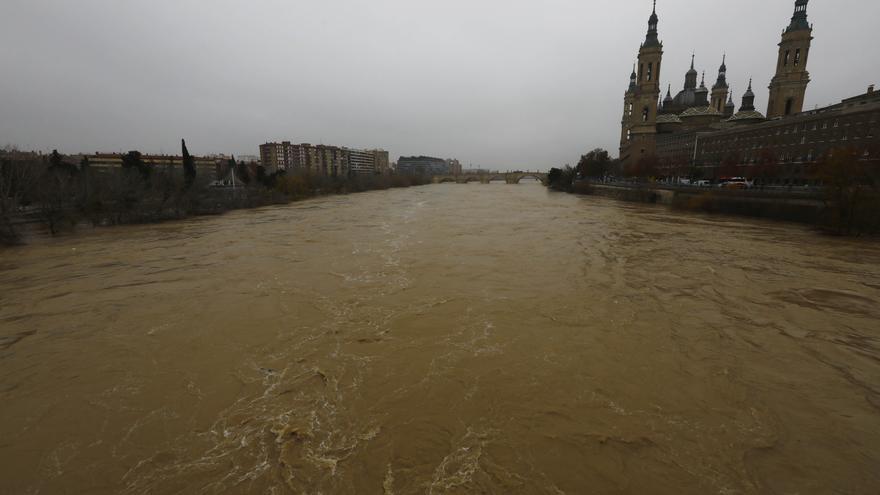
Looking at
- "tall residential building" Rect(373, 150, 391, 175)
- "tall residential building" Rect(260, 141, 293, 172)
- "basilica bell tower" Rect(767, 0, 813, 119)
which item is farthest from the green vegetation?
"tall residential building" Rect(373, 150, 391, 175)

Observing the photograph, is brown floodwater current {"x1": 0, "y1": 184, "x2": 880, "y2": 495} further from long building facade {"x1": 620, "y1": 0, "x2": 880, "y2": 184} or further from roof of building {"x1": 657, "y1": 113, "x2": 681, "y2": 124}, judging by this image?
roof of building {"x1": 657, "y1": 113, "x2": 681, "y2": 124}

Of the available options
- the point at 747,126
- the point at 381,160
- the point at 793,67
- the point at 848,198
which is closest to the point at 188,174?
the point at 848,198

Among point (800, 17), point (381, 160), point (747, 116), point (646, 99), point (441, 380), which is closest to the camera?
point (441, 380)

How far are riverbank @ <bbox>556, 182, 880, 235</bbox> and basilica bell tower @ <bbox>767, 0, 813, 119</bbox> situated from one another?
30891 millimetres

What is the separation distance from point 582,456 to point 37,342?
384 inches

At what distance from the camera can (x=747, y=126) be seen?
52.9m

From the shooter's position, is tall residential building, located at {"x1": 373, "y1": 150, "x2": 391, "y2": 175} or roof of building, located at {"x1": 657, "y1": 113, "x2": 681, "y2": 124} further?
tall residential building, located at {"x1": 373, "y1": 150, "x2": 391, "y2": 175}

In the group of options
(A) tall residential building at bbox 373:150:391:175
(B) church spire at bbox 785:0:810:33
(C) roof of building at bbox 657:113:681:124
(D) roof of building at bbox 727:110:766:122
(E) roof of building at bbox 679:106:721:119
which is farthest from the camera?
(A) tall residential building at bbox 373:150:391:175

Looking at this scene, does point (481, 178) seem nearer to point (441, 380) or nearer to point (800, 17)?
point (800, 17)

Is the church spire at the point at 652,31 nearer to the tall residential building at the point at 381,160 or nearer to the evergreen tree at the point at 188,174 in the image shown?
the evergreen tree at the point at 188,174

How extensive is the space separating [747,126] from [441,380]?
66.2m

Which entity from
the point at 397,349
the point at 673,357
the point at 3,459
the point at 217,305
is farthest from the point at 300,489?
the point at 217,305

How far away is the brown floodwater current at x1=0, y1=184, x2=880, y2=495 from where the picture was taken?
413 cm

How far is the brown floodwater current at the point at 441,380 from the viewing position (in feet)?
13.5
